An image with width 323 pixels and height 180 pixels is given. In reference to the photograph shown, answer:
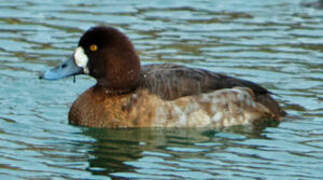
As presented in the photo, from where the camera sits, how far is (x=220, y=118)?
1080 centimetres

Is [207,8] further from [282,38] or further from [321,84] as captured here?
[321,84]

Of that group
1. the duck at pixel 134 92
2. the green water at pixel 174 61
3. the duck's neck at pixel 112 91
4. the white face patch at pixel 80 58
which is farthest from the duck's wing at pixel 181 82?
the white face patch at pixel 80 58

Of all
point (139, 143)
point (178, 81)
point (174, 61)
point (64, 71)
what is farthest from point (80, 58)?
point (174, 61)

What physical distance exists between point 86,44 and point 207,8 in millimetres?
5932

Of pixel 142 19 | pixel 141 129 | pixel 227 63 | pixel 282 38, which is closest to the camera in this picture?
pixel 141 129

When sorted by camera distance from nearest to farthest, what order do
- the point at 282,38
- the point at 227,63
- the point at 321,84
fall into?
1. the point at 321,84
2. the point at 227,63
3. the point at 282,38

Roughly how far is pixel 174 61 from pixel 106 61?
271cm

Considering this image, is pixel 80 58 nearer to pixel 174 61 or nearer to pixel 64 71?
pixel 64 71

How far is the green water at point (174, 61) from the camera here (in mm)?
9094

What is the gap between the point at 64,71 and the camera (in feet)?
35.1

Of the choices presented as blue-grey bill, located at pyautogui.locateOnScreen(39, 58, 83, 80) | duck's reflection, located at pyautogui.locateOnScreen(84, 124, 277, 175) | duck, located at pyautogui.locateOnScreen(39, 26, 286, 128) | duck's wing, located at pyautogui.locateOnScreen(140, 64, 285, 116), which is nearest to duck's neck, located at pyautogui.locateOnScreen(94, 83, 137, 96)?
duck, located at pyautogui.locateOnScreen(39, 26, 286, 128)

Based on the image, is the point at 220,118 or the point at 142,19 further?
the point at 142,19

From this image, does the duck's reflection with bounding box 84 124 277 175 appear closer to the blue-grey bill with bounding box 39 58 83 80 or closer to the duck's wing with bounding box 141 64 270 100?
the duck's wing with bounding box 141 64 270 100

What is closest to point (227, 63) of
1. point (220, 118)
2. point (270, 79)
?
point (270, 79)
